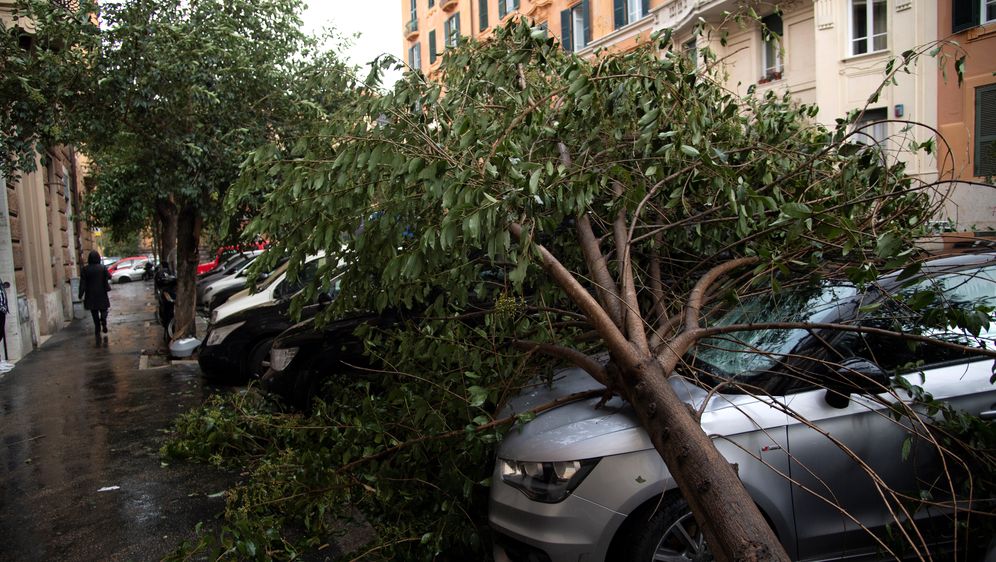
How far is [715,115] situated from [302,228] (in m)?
2.77

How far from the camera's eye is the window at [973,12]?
15.8m

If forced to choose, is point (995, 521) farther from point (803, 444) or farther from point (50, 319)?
point (50, 319)

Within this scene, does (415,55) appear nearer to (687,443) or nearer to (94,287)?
(94,287)

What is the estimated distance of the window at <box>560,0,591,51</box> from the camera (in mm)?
28219

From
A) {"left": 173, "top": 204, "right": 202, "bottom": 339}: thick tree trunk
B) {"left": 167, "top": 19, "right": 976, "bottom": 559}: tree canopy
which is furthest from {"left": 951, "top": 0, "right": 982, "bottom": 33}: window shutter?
{"left": 173, "top": 204, "right": 202, "bottom": 339}: thick tree trunk

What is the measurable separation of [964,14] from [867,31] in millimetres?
3170

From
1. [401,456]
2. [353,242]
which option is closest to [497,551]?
[401,456]

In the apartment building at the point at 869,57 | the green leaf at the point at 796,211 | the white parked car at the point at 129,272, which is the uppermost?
the apartment building at the point at 869,57

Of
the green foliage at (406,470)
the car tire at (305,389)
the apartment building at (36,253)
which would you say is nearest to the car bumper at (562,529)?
the green foliage at (406,470)

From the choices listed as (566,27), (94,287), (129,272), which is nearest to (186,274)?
(94,287)

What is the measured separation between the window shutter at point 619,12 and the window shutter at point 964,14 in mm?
11829

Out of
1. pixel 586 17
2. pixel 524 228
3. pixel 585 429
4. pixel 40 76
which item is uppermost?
pixel 586 17

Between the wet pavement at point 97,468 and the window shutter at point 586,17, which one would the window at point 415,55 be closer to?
the window shutter at point 586,17

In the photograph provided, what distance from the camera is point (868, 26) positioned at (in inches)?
749
